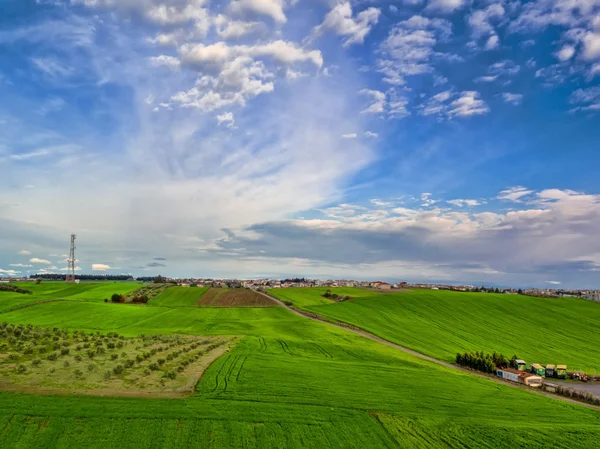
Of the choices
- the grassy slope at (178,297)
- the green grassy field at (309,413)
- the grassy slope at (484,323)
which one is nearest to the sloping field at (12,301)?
the grassy slope at (178,297)

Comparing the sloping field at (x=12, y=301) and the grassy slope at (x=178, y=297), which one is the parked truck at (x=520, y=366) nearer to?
the grassy slope at (x=178, y=297)

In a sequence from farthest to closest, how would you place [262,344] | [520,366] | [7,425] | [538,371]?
[520,366] → [538,371] → [262,344] → [7,425]

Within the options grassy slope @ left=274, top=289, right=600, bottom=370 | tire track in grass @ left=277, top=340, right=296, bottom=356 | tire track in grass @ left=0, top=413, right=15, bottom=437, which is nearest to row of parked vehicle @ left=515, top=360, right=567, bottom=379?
grassy slope @ left=274, top=289, right=600, bottom=370

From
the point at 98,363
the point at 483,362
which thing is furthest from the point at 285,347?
the point at 483,362

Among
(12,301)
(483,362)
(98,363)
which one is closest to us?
(98,363)

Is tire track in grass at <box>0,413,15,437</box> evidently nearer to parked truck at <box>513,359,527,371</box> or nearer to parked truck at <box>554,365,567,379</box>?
parked truck at <box>513,359,527,371</box>

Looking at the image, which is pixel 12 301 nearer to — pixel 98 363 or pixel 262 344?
pixel 262 344
